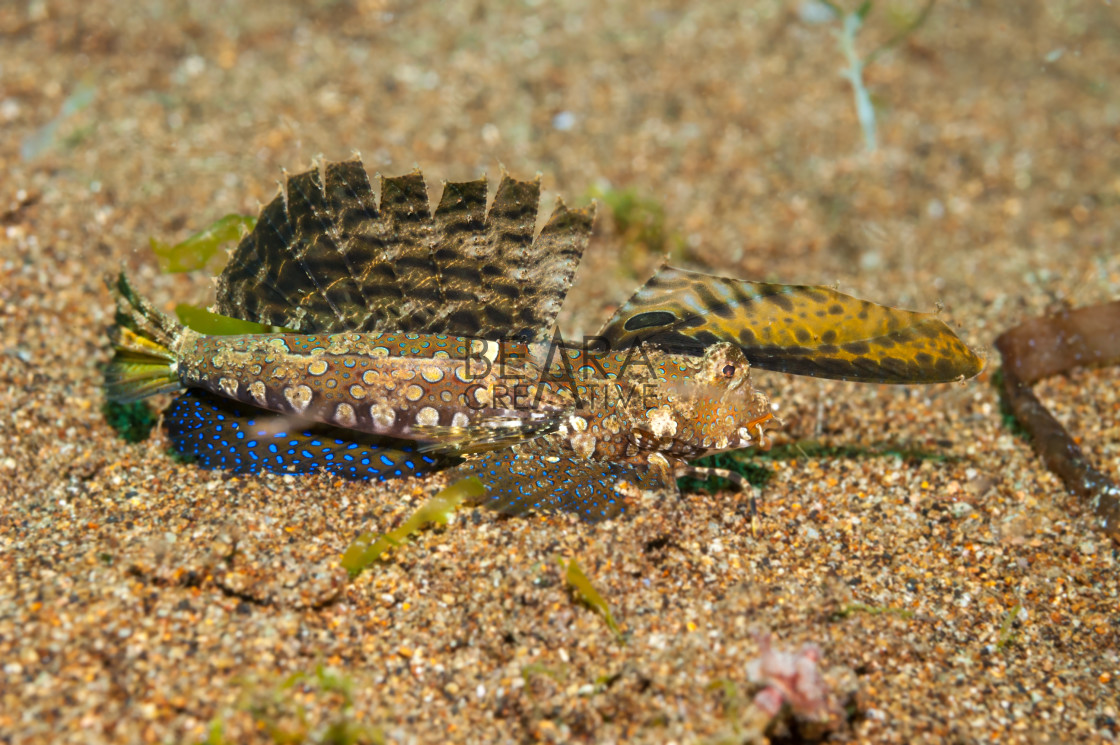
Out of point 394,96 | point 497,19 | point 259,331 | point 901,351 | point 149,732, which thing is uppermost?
point 497,19

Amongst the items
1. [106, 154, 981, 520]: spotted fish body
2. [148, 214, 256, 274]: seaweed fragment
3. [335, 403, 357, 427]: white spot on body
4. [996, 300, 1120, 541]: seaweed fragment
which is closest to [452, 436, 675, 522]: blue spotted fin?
[106, 154, 981, 520]: spotted fish body

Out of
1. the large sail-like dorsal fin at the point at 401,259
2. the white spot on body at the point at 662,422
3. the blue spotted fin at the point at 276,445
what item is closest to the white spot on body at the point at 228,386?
the blue spotted fin at the point at 276,445

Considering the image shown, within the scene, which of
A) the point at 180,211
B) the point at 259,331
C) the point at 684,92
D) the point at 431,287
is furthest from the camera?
the point at 684,92

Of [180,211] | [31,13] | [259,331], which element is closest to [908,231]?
[259,331]

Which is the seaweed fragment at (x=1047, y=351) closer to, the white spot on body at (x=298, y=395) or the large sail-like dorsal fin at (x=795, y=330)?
the large sail-like dorsal fin at (x=795, y=330)

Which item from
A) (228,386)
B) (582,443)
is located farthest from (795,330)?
(228,386)

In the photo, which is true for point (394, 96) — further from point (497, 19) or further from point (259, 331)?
point (259, 331)
